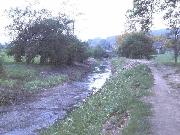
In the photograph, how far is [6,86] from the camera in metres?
33.6

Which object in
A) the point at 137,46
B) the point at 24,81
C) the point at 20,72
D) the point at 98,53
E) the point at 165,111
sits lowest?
the point at 24,81

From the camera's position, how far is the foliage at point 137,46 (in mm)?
94375

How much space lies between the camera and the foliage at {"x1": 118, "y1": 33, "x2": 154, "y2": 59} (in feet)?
310

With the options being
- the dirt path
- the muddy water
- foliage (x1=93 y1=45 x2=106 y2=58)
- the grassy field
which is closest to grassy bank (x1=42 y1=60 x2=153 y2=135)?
the dirt path

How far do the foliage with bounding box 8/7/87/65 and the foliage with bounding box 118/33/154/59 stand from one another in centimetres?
3984

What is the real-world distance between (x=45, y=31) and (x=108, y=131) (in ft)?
126

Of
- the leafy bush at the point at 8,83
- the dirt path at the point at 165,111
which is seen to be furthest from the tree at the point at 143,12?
the leafy bush at the point at 8,83

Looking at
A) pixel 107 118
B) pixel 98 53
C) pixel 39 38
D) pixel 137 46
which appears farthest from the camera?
pixel 98 53

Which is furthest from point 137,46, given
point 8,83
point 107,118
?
point 107,118

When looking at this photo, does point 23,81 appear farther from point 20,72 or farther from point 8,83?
point 20,72

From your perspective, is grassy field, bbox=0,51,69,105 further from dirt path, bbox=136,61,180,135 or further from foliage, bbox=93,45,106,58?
foliage, bbox=93,45,106,58

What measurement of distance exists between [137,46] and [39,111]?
235 ft

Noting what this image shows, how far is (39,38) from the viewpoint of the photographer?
173 feet

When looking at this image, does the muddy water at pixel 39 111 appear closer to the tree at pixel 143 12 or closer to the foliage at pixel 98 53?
the tree at pixel 143 12
